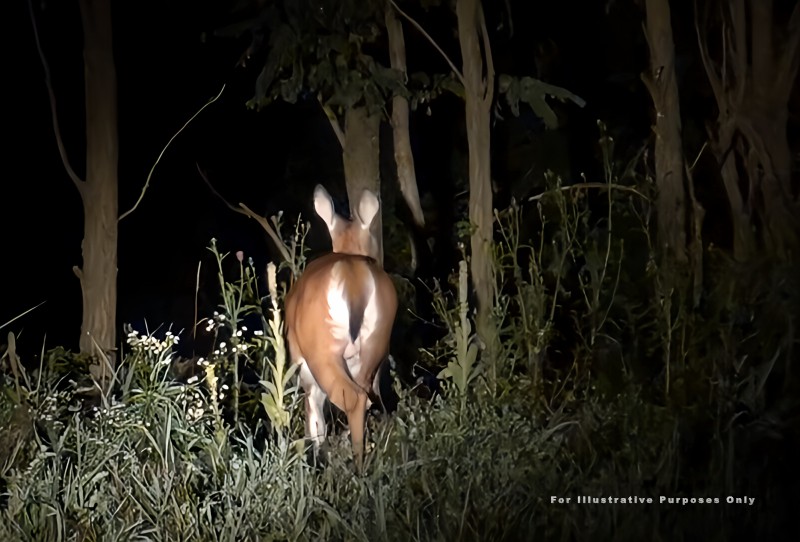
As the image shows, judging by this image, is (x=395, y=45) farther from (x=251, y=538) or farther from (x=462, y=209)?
(x=251, y=538)

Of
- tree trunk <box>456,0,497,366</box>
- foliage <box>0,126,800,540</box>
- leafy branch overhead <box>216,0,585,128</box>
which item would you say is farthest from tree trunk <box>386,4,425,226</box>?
foliage <box>0,126,800,540</box>

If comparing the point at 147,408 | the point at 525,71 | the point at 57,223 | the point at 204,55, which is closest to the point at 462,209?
the point at 525,71

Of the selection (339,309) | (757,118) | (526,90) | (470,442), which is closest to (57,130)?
(339,309)

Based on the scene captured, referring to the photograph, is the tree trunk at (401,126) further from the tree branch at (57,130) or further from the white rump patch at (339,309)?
the white rump patch at (339,309)

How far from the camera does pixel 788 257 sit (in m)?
6.51

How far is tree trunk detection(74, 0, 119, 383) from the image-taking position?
645 centimetres

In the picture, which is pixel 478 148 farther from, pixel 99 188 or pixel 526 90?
pixel 99 188

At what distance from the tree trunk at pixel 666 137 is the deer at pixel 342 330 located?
2.28 metres

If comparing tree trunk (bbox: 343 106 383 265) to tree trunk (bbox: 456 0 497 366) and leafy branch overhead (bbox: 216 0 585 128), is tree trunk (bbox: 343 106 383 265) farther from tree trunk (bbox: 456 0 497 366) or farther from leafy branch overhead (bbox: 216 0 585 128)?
tree trunk (bbox: 456 0 497 366)

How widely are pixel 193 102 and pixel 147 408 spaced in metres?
6.00

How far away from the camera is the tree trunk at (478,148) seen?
Answer: 21.1 feet

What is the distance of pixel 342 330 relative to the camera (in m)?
4.82

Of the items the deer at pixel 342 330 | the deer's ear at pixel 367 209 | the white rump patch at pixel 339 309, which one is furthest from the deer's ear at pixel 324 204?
the white rump patch at pixel 339 309

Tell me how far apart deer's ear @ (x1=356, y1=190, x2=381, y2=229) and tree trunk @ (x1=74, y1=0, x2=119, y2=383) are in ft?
6.66
